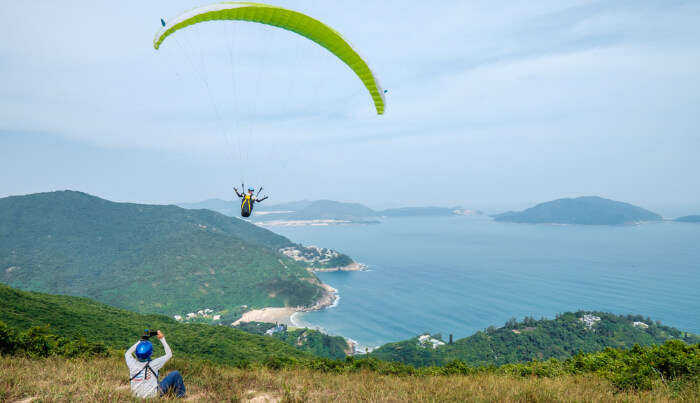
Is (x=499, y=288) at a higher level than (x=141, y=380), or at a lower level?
lower

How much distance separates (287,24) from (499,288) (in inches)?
4896

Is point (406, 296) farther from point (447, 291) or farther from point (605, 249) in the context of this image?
point (605, 249)

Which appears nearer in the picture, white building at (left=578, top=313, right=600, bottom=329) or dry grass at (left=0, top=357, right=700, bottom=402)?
dry grass at (left=0, top=357, right=700, bottom=402)

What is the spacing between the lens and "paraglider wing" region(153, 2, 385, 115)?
32.4 feet

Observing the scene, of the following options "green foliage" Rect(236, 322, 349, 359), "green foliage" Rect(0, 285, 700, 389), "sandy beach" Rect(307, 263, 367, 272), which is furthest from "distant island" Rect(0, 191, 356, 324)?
"green foliage" Rect(0, 285, 700, 389)

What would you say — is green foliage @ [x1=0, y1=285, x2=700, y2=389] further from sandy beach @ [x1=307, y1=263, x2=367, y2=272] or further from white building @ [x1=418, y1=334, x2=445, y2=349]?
sandy beach @ [x1=307, y1=263, x2=367, y2=272]

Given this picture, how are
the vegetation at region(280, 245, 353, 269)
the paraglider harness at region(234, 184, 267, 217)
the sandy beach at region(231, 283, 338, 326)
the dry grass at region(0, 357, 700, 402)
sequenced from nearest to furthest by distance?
the dry grass at region(0, 357, 700, 402) → the paraglider harness at region(234, 184, 267, 217) → the sandy beach at region(231, 283, 338, 326) → the vegetation at region(280, 245, 353, 269)

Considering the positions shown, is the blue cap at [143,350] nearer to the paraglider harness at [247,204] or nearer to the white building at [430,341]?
the paraglider harness at [247,204]

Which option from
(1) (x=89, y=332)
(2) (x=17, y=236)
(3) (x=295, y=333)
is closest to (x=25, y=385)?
(1) (x=89, y=332)

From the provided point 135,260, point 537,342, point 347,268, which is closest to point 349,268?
point 347,268

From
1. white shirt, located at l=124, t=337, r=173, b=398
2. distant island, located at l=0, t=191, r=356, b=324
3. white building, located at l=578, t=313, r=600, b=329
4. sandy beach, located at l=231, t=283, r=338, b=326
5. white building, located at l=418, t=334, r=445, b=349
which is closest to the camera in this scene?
white shirt, located at l=124, t=337, r=173, b=398

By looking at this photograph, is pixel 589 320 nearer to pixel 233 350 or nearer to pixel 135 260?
pixel 233 350

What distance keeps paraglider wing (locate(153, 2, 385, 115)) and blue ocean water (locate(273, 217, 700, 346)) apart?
7691cm

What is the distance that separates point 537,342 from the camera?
5806cm
